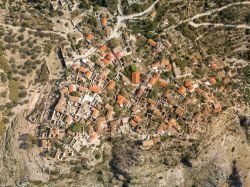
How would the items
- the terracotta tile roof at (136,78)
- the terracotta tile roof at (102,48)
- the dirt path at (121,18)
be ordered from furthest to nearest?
1. the dirt path at (121,18)
2. the terracotta tile roof at (102,48)
3. the terracotta tile roof at (136,78)

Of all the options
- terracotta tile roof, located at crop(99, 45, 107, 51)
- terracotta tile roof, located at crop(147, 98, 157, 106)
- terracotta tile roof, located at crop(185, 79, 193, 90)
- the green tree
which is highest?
terracotta tile roof, located at crop(99, 45, 107, 51)

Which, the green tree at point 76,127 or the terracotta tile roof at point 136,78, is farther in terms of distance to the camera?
the terracotta tile roof at point 136,78

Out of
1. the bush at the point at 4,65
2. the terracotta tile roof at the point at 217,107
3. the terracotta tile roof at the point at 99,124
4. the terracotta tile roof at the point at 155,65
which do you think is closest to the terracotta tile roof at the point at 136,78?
the terracotta tile roof at the point at 155,65

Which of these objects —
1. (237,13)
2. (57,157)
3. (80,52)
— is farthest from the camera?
(237,13)

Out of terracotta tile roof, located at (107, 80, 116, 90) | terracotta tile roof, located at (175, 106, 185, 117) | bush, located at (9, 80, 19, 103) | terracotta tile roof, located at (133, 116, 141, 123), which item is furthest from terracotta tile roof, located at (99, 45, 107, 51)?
terracotta tile roof, located at (175, 106, 185, 117)

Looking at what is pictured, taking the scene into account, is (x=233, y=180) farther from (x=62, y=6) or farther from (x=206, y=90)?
(x=62, y=6)

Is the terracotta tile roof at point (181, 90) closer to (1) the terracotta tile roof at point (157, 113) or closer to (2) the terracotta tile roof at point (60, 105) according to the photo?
(1) the terracotta tile roof at point (157, 113)

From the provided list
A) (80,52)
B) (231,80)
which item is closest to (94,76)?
(80,52)

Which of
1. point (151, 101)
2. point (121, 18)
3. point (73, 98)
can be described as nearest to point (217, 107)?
point (151, 101)

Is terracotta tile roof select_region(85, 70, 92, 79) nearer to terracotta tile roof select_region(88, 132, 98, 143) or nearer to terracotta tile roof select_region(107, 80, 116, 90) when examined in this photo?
terracotta tile roof select_region(107, 80, 116, 90)

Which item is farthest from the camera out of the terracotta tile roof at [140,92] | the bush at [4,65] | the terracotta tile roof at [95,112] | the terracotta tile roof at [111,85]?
the bush at [4,65]

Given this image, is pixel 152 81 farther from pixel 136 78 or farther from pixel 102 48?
pixel 102 48
